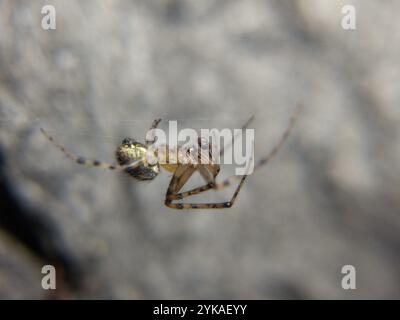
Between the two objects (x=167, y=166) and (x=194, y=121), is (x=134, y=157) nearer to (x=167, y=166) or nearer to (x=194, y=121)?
(x=167, y=166)

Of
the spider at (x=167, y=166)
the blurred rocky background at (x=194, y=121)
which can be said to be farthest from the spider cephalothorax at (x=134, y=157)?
the blurred rocky background at (x=194, y=121)

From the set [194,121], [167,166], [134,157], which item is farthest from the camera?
[194,121]

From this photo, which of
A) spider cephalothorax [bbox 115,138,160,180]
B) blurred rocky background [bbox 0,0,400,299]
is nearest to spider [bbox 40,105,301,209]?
spider cephalothorax [bbox 115,138,160,180]

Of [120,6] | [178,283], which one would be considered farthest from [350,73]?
[178,283]

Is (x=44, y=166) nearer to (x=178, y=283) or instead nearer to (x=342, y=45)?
(x=178, y=283)

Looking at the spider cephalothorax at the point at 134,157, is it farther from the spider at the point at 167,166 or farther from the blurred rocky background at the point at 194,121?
the blurred rocky background at the point at 194,121

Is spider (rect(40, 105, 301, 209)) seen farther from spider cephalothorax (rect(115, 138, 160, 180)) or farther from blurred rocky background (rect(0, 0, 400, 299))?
blurred rocky background (rect(0, 0, 400, 299))

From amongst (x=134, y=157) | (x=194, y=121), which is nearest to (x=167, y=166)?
(x=134, y=157)
